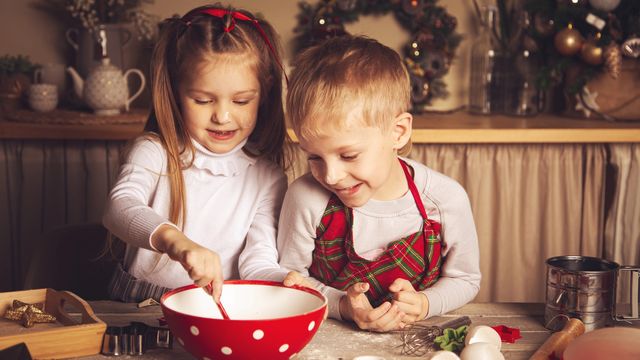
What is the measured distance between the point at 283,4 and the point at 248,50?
4.61ft

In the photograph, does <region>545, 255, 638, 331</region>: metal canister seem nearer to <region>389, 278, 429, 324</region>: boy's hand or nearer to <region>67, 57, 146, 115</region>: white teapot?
<region>389, 278, 429, 324</region>: boy's hand

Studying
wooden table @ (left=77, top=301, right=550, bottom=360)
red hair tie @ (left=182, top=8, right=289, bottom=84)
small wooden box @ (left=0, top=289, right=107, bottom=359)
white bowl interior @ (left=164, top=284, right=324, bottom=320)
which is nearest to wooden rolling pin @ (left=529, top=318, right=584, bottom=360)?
wooden table @ (left=77, top=301, right=550, bottom=360)

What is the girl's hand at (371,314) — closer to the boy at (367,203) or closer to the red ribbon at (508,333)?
the boy at (367,203)

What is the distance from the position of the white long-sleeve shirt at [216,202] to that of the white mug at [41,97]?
1074mm

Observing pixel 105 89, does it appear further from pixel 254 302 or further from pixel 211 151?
pixel 254 302

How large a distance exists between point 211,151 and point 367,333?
57 centimetres

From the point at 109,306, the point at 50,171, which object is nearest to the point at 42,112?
the point at 50,171

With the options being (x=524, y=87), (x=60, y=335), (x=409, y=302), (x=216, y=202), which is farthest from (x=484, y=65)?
(x=60, y=335)

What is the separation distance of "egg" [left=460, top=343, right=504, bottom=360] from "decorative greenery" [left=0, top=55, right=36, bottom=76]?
2.10 meters

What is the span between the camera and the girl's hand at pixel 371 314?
1.12 meters

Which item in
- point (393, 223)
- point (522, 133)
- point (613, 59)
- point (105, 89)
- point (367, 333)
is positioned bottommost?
point (367, 333)

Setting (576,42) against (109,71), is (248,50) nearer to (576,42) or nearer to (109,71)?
(109,71)

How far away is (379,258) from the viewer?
138 cm

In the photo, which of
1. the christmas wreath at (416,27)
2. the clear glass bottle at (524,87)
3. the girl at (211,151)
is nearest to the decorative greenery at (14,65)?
the christmas wreath at (416,27)
